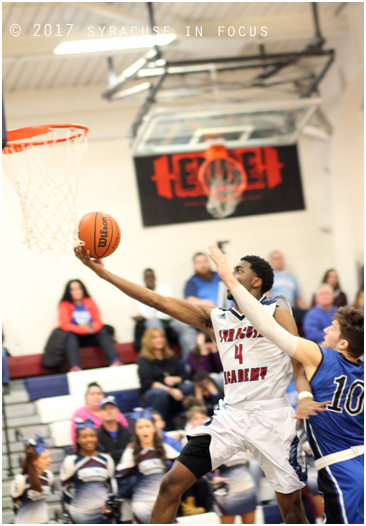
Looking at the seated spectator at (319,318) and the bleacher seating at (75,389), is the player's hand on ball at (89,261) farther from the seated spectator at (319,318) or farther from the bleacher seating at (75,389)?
the seated spectator at (319,318)

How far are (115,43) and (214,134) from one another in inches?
71.2

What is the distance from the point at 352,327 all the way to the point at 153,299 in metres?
1.18

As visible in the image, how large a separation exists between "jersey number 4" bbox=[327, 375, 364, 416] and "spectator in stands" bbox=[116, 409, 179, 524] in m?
2.72

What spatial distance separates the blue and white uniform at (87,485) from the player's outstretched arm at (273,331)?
9.57 feet

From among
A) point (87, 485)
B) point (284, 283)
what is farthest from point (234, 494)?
point (284, 283)

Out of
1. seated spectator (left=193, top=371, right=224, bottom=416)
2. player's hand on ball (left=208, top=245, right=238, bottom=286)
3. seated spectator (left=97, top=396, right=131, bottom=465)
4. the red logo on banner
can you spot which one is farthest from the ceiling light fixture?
player's hand on ball (left=208, top=245, right=238, bottom=286)

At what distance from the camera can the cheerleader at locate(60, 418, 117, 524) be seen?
5.51 meters

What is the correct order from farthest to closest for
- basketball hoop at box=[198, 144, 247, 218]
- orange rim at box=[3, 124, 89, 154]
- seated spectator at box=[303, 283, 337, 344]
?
basketball hoop at box=[198, 144, 247, 218] < seated spectator at box=[303, 283, 337, 344] < orange rim at box=[3, 124, 89, 154]

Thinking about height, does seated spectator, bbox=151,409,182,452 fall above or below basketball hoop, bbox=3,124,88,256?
below

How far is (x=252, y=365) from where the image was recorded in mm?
3738

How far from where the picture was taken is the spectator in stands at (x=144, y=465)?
5.61m

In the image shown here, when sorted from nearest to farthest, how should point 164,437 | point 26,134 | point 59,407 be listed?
point 26,134 → point 164,437 → point 59,407

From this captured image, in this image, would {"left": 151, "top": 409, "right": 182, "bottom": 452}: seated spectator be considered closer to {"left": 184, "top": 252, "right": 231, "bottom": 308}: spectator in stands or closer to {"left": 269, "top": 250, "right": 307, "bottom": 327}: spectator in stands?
{"left": 184, "top": 252, "right": 231, "bottom": 308}: spectator in stands

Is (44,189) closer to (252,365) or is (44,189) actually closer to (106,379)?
(252,365)
